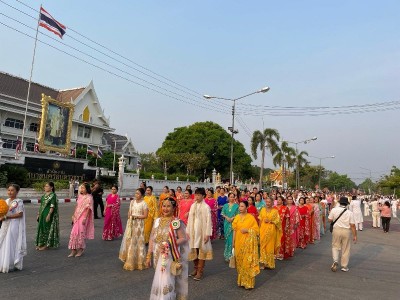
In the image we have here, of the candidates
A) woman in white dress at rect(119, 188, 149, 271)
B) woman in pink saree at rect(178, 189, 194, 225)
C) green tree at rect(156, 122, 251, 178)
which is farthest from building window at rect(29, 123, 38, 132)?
woman in white dress at rect(119, 188, 149, 271)

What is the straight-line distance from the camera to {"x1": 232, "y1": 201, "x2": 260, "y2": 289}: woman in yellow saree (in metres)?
5.94

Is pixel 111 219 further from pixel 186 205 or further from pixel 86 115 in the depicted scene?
pixel 86 115

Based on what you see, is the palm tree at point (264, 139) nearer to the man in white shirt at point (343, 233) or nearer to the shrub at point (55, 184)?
the shrub at point (55, 184)

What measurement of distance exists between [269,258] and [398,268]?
11.1 ft

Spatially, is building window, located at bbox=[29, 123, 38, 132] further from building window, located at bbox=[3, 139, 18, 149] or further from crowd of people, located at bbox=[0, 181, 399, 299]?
crowd of people, located at bbox=[0, 181, 399, 299]

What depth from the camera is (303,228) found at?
11.4 m

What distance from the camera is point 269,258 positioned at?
762 centimetres

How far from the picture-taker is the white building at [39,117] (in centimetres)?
3447

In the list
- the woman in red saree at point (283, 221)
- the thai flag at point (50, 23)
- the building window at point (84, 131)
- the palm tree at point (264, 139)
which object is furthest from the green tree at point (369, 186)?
the woman in red saree at point (283, 221)

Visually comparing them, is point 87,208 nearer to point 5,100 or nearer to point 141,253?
point 141,253

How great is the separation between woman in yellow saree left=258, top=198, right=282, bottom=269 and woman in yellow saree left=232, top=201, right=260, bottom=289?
4.97ft

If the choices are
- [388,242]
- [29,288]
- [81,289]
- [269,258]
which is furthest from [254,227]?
[388,242]

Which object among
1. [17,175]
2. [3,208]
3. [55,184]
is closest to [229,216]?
[3,208]

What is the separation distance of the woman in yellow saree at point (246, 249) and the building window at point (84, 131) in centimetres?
3974
